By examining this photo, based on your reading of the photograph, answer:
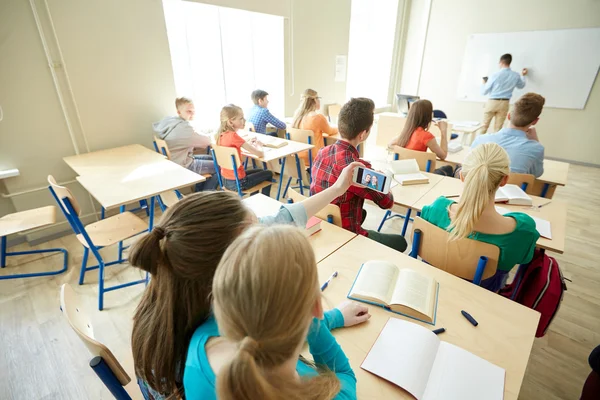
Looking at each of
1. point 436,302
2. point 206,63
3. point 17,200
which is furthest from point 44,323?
point 206,63

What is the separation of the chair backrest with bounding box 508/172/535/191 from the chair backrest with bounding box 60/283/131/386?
7.95ft

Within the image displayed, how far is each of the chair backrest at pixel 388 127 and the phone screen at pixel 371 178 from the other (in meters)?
3.07

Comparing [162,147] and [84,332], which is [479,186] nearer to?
[84,332]

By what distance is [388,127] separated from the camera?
435 cm

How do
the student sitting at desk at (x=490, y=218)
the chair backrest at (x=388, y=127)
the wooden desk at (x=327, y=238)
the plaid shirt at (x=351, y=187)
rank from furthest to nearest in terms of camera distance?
the chair backrest at (x=388, y=127), the plaid shirt at (x=351, y=187), the wooden desk at (x=327, y=238), the student sitting at desk at (x=490, y=218)

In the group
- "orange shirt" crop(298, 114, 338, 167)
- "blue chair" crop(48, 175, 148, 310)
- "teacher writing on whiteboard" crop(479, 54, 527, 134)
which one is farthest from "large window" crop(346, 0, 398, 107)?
"blue chair" crop(48, 175, 148, 310)

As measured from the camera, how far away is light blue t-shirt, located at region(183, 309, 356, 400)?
23.1 inches

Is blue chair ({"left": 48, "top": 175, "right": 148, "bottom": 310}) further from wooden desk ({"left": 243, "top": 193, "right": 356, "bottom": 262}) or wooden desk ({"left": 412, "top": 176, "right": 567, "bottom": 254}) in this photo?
wooden desk ({"left": 412, "top": 176, "right": 567, "bottom": 254})

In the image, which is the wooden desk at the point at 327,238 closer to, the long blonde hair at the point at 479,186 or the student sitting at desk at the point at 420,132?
the long blonde hair at the point at 479,186

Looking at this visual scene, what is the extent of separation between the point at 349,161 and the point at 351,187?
0.15 metres

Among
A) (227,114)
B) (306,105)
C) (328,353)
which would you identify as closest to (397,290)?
(328,353)

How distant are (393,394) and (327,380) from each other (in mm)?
288

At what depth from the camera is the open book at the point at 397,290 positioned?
98 cm

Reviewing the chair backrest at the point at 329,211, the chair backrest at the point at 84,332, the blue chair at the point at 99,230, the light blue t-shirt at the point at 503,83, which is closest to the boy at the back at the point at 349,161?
the chair backrest at the point at 329,211
